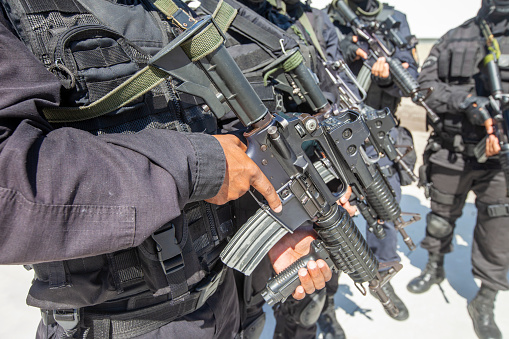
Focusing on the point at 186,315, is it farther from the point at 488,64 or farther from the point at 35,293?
the point at 488,64

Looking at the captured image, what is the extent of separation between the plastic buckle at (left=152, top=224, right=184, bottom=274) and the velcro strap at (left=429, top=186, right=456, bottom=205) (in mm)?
2746

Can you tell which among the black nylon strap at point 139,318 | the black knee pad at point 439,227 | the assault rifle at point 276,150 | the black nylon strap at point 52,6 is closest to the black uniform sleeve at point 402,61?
the black knee pad at point 439,227

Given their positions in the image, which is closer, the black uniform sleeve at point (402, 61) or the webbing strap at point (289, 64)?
the webbing strap at point (289, 64)

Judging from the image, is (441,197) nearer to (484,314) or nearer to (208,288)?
(484,314)

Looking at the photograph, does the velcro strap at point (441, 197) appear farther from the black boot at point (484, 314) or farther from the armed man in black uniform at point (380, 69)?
the black boot at point (484, 314)

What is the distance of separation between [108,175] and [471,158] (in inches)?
118

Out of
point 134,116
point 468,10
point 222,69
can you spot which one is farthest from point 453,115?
point 468,10

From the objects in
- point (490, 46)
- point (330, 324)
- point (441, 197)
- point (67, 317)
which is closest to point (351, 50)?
point (490, 46)

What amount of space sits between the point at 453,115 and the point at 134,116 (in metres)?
2.83

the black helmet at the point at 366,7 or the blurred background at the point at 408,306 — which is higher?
the black helmet at the point at 366,7

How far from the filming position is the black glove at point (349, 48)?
3.34 m

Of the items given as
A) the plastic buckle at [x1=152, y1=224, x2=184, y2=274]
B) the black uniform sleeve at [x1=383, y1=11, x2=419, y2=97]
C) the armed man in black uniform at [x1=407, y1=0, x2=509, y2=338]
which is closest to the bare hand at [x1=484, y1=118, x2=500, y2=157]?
the armed man in black uniform at [x1=407, y1=0, x2=509, y2=338]

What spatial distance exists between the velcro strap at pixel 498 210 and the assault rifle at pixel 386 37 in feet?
2.90

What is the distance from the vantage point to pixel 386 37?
3.40 m
